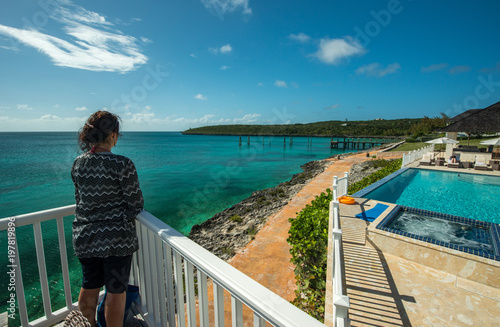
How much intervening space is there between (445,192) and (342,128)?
9325 centimetres

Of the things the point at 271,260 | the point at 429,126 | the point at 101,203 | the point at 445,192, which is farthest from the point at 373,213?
the point at 429,126

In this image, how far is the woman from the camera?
147 cm

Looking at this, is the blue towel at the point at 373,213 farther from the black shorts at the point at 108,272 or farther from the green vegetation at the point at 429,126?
the green vegetation at the point at 429,126

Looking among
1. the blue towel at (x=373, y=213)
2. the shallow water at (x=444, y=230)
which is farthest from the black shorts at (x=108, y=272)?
the blue towel at (x=373, y=213)

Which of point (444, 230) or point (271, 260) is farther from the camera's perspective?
point (444, 230)

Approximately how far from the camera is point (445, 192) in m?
9.16

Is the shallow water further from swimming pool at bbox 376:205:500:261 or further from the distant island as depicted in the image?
the distant island

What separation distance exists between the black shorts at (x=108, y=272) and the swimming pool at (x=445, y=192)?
24.5ft

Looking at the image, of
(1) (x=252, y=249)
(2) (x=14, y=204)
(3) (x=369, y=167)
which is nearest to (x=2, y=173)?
(2) (x=14, y=204)

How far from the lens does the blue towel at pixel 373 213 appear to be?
19.3 ft

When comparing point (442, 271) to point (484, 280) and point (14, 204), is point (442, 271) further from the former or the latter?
point (14, 204)

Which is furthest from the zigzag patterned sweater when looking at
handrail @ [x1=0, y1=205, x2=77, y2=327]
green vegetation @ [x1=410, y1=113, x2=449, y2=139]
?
green vegetation @ [x1=410, y1=113, x2=449, y2=139]

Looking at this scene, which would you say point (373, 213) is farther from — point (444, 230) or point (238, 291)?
point (238, 291)

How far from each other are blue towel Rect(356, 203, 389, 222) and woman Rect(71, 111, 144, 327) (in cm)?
571
